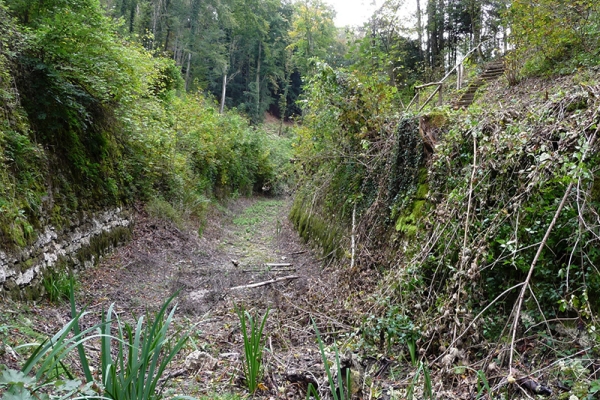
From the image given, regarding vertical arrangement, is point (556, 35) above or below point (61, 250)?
above

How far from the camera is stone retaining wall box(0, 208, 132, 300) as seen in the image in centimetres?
353

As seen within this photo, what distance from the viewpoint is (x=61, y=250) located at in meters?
4.64

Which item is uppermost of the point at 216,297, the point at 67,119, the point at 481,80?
the point at 481,80

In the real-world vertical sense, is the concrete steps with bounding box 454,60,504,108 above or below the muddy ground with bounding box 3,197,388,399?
above

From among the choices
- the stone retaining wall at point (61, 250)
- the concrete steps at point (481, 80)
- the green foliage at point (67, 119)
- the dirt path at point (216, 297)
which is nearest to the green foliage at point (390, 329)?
the dirt path at point (216, 297)

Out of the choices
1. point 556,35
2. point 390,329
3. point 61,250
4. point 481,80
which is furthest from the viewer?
point 481,80

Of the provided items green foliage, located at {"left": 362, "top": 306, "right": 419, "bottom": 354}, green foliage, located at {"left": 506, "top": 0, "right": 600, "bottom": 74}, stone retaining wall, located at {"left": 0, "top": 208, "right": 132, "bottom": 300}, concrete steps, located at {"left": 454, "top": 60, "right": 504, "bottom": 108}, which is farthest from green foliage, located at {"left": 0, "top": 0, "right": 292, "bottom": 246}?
green foliage, located at {"left": 506, "top": 0, "right": 600, "bottom": 74}

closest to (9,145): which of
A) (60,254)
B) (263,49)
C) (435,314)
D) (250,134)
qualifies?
(60,254)

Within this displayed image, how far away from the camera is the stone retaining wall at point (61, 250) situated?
139 inches

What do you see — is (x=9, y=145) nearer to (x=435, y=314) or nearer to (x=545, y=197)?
(x=435, y=314)

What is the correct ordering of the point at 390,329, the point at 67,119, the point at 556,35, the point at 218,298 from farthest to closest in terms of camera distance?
the point at 556,35
the point at 67,119
the point at 218,298
the point at 390,329

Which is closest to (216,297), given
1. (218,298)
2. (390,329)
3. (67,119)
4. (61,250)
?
(218,298)

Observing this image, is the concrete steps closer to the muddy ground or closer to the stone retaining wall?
the muddy ground

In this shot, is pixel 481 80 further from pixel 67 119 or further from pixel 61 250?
pixel 61 250
